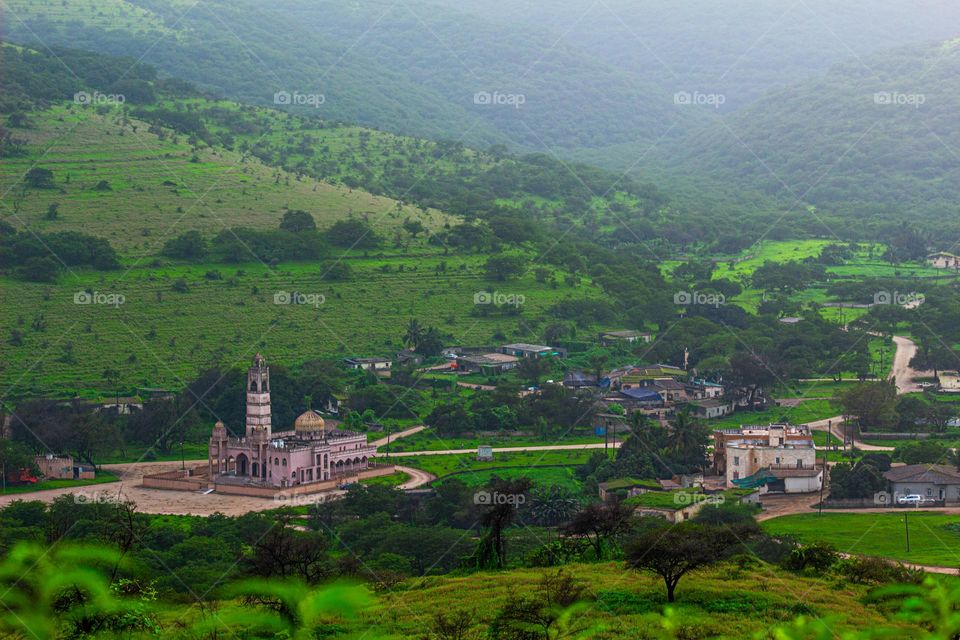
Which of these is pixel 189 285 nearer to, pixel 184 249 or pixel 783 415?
pixel 184 249

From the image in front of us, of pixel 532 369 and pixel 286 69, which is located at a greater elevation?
pixel 286 69

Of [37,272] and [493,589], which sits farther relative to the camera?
[37,272]

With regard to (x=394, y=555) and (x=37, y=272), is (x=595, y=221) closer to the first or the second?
(x=37, y=272)

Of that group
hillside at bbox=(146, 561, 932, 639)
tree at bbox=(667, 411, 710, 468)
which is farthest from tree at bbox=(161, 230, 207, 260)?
hillside at bbox=(146, 561, 932, 639)

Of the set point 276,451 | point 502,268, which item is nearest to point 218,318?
point 502,268

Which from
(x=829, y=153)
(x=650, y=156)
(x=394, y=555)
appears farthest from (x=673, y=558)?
(x=650, y=156)

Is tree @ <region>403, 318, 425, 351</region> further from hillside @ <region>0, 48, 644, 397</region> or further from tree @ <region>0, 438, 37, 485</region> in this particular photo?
tree @ <region>0, 438, 37, 485</region>
